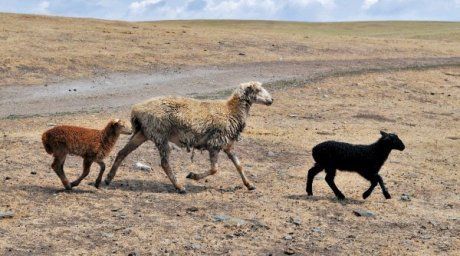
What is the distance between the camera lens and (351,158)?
1114 cm

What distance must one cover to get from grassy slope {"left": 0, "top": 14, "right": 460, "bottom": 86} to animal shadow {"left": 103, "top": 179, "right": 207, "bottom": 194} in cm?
1412

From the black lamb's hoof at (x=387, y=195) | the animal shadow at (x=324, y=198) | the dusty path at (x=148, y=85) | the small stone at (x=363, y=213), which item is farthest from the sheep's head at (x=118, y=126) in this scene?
the dusty path at (x=148, y=85)

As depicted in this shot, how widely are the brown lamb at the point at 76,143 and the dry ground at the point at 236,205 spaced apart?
1.57 ft

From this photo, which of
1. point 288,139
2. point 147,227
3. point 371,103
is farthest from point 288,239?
point 371,103

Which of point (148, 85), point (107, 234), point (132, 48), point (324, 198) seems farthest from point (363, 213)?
point (132, 48)

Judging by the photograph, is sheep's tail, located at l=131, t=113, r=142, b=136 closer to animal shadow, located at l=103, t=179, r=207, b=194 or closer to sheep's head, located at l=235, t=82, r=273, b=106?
animal shadow, located at l=103, t=179, r=207, b=194

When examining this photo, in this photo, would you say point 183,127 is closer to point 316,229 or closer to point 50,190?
point 50,190

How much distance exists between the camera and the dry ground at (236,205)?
8.58 m

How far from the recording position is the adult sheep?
1080cm

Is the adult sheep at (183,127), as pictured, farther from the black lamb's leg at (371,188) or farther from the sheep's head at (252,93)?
the black lamb's leg at (371,188)

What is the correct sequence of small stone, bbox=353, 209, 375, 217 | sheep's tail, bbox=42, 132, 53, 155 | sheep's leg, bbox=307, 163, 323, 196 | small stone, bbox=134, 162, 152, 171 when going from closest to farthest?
sheep's tail, bbox=42, 132, 53, 155 → small stone, bbox=353, 209, 375, 217 → sheep's leg, bbox=307, 163, 323, 196 → small stone, bbox=134, 162, 152, 171

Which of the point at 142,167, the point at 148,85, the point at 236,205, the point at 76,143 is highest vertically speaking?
the point at 76,143

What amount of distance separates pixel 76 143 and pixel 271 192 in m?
3.54

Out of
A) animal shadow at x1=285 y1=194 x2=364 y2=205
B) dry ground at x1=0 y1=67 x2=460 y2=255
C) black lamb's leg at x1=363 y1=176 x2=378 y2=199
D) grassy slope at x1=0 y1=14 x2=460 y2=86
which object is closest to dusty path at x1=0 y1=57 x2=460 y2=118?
grassy slope at x1=0 y1=14 x2=460 y2=86
